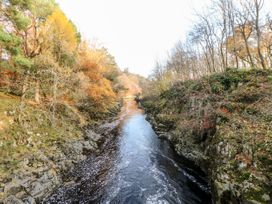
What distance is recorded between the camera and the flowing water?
8.49 metres

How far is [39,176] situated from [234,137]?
934cm

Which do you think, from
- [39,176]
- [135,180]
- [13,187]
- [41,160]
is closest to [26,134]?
[41,160]

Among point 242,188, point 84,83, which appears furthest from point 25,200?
point 84,83

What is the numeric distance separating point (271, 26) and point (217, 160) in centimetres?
2023

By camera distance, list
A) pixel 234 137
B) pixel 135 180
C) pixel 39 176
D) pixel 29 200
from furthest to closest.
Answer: pixel 135 180 → pixel 39 176 → pixel 234 137 → pixel 29 200

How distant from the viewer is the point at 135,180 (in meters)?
10.1

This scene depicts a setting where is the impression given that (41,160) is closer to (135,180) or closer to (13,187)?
(13,187)

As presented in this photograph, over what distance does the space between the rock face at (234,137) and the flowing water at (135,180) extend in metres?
1.02

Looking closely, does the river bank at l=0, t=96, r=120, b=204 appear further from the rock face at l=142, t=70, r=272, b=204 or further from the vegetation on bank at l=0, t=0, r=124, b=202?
the rock face at l=142, t=70, r=272, b=204

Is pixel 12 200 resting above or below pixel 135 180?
above

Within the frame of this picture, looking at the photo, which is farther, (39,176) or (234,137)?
(39,176)

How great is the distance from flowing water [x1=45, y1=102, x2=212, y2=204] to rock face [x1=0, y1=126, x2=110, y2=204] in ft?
1.71

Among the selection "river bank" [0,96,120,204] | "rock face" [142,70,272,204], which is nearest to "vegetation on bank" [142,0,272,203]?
"rock face" [142,70,272,204]

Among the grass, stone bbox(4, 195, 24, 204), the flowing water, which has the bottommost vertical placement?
the flowing water
